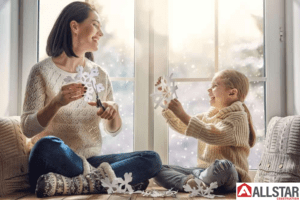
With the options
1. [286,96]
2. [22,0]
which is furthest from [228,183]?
[22,0]

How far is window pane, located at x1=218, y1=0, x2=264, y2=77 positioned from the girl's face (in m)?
0.22

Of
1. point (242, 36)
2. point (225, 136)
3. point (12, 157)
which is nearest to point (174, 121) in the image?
point (225, 136)

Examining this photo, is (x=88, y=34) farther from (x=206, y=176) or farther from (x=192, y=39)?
(x=206, y=176)

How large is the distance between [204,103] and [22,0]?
1.08m

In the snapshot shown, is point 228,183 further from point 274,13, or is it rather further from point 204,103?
point 274,13

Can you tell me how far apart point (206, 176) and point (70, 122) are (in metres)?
0.63

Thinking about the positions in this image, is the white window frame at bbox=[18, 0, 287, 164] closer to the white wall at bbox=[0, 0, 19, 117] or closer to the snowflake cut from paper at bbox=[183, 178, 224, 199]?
the white wall at bbox=[0, 0, 19, 117]

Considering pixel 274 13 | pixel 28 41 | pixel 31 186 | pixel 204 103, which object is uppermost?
pixel 274 13

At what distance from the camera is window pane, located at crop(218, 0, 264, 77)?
1.94 metres

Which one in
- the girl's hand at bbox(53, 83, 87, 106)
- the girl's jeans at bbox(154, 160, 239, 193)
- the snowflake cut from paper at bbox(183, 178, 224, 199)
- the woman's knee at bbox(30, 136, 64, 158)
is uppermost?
the girl's hand at bbox(53, 83, 87, 106)

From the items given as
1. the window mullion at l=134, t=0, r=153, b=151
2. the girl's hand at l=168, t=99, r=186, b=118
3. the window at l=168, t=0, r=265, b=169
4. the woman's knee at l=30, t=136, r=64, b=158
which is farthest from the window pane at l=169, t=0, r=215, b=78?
the woman's knee at l=30, t=136, r=64, b=158

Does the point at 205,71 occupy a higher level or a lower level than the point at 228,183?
higher

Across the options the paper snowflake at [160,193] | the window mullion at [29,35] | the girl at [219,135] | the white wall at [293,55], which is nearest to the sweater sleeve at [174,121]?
the girl at [219,135]

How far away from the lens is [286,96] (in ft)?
6.24
